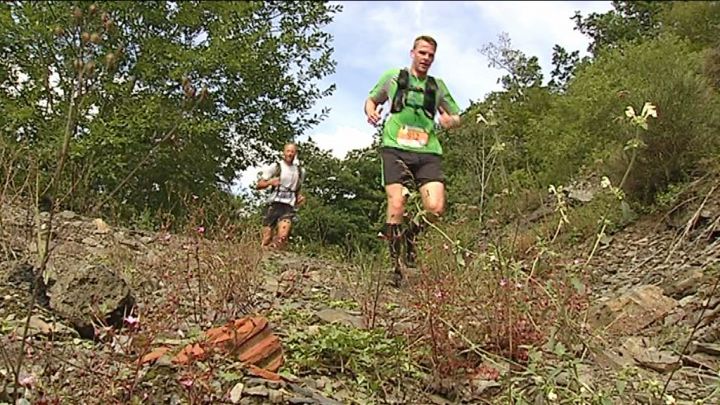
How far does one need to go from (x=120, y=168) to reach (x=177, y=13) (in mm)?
3332

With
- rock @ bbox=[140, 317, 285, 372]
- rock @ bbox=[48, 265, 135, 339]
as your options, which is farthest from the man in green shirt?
rock @ bbox=[140, 317, 285, 372]

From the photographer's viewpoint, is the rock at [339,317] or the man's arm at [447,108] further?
the man's arm at [447,108]

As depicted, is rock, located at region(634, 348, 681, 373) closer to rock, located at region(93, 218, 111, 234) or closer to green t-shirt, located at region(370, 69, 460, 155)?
green t-shirt, located at region(370, 69, 460, 155)

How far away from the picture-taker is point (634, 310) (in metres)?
4.75

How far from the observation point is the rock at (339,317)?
3756mm

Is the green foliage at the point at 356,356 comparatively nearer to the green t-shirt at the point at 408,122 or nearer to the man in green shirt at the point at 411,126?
the man in green shirt at the point at 411,126

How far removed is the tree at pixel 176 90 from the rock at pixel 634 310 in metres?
5.78

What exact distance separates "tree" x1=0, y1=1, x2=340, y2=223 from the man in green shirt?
14.0 ft

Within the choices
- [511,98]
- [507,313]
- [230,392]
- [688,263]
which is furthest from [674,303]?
[511,98]

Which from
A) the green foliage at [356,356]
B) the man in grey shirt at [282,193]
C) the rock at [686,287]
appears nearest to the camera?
the green foliage at [356,356]

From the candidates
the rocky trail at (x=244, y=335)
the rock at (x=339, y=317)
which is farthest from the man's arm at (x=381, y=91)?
the rock at (x=339, y=317)

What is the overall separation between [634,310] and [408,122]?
6.32ft

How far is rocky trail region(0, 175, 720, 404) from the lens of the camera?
2.57 m

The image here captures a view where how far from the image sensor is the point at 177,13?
42.8 ft
